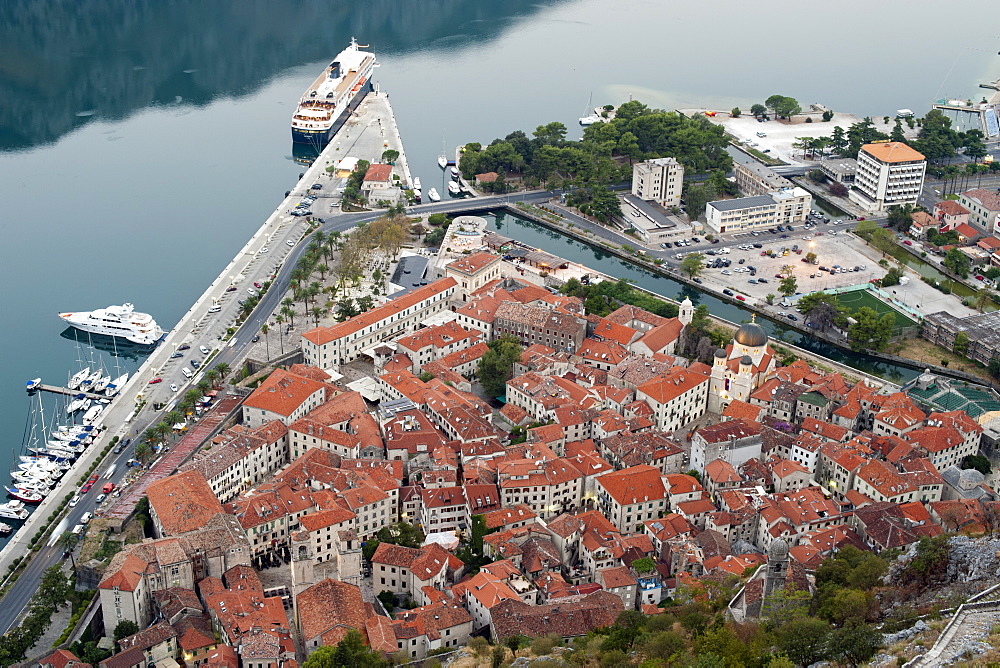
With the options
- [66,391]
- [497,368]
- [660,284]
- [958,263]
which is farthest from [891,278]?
[66,391]

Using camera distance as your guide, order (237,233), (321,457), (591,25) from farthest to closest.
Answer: (591,25) → (237,233) → (321,457)

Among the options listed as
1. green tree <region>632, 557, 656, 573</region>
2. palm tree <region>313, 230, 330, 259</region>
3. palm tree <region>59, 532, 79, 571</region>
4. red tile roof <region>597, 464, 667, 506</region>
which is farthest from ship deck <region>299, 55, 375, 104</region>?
green tree <region>632, 557, 656, 573</region>

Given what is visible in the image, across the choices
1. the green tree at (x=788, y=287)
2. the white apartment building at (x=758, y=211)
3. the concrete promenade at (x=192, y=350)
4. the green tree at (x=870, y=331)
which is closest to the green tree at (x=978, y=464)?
the green tree at (x=870, y=331)

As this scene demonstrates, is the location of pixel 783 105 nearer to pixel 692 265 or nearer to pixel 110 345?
pixel 692 265

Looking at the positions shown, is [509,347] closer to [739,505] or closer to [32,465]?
[739,505]

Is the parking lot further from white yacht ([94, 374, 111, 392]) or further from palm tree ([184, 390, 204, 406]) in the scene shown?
white yacht ([94, 374, 111, 392])

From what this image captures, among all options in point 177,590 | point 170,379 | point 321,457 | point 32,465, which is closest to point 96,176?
point 170,379
